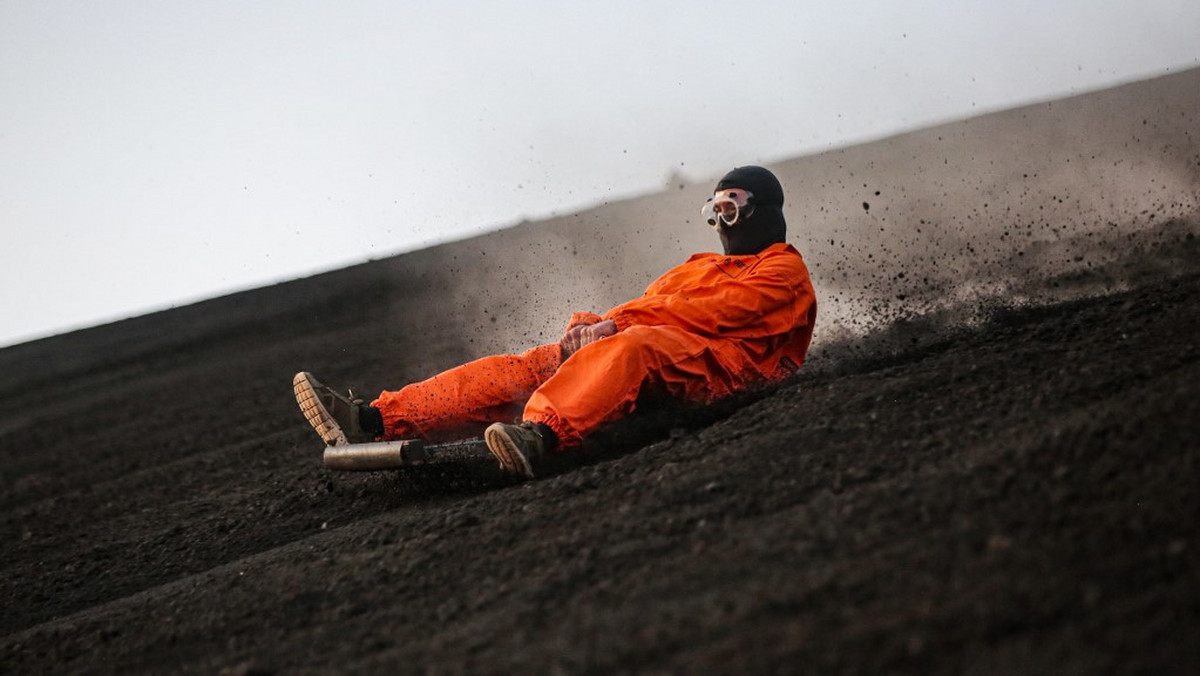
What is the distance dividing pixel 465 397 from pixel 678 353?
1336 millimetres

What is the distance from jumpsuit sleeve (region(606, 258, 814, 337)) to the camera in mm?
6195

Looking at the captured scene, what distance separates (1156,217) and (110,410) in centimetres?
1544

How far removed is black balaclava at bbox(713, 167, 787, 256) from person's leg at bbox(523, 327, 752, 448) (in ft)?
4.87

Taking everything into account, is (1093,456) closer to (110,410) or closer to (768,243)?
(768,243)

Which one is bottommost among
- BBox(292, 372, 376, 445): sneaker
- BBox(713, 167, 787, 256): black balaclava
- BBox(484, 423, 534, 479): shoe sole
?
BBox(484, 423, 534, 479): shoe sole

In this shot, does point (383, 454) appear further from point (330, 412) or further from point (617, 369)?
point (617, 369)

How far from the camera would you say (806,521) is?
3.72 meters

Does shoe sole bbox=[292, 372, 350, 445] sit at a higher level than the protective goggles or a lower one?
lower

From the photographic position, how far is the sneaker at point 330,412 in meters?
6.12

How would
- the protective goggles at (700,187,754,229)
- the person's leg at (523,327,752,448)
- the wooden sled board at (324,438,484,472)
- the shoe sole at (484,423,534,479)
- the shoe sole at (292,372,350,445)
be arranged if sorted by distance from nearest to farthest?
the shoe sole at (484,423,534,479), the person's leg at (523,327,752,448), the wooden sled board at (324,438,484,472), the shoe sole at (292,372,350,445), the protective goggles at (700,187,754,229)

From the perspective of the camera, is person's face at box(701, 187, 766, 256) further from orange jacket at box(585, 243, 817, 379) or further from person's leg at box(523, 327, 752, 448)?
person's leg at box(523, 327, 752, 448)

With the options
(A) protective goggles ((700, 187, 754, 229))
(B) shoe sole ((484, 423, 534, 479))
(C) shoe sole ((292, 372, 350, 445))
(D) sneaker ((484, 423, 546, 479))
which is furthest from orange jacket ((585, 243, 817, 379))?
(C) shoe sole ((292, 372, 350, 445))

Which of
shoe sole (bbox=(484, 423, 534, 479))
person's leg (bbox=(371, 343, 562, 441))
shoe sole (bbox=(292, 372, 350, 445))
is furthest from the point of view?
person's leg (bbox=(371, 343, 562, 441))

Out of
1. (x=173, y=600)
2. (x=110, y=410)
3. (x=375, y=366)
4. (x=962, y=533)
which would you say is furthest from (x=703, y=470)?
(x=110, y=410)
